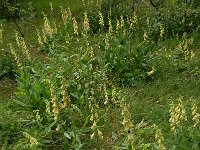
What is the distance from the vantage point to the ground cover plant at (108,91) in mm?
6070

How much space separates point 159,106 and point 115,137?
4.38ft

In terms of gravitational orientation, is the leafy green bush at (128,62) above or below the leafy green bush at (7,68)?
above

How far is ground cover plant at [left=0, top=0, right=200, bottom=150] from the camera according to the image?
607 centimetres

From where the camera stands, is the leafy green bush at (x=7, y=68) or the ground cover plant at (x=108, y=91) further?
→ the leafy green bush at (x=7, y=68)

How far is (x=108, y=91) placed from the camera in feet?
26.6

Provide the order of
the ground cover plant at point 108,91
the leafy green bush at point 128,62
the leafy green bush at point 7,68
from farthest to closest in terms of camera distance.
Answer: the leafy green bush at point 7,68 → the leafy green bush at point 128,62 → the ground cover plant at point 108,91

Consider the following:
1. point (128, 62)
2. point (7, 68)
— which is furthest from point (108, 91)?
point (7, 68)

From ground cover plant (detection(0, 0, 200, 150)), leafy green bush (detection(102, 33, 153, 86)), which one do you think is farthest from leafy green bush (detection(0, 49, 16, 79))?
leafy green bush (detection(102, 33, 153, 86))

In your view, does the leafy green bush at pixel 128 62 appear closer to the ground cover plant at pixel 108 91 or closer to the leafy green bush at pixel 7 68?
the ground cover plant at pixel 108 91

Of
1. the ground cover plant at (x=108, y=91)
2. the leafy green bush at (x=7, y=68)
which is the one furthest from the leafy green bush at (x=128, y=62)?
the leafy green bush at (x=7, y=68)

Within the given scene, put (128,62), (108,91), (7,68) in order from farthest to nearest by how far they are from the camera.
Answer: (7,68), (128,62), (108,91)

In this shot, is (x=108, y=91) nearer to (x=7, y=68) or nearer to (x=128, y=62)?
(x=128, y=62)

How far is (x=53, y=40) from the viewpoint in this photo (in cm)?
1112

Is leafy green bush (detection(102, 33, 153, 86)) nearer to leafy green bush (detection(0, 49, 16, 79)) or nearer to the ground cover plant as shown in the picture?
the ground cover plant
